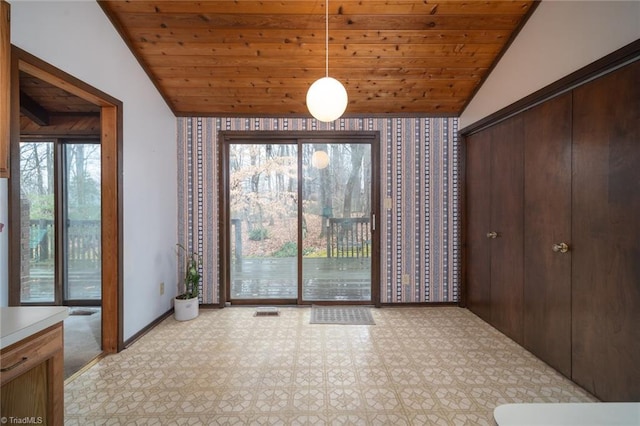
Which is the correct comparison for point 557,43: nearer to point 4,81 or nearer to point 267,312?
point 4,81

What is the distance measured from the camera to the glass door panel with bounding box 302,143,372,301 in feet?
11.8

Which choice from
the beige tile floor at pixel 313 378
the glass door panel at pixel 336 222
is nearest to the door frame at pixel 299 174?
the glass door panel at pixel 336 222

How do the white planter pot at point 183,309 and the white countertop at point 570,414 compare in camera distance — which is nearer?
the white countertop at point 570,414

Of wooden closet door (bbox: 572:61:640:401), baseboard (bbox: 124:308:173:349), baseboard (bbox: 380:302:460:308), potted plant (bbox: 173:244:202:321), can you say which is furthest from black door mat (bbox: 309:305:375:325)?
wooden closet door (bbox: 572:61:640:401)

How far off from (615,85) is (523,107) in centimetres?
79

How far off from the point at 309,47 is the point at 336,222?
1959 mm

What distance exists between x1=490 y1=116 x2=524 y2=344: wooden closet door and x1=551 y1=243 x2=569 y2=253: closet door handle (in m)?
0.41

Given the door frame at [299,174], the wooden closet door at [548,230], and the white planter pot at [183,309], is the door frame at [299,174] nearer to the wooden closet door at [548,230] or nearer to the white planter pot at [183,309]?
the white planter pot at [183,309]

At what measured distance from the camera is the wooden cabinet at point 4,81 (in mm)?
1274

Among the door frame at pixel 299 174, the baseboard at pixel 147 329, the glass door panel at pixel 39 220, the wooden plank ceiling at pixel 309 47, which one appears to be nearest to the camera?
the wooden plank ceiling at pixel 309 47

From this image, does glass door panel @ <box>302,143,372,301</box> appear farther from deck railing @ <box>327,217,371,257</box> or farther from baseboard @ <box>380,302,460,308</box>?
baseboard @ <box>380,302,460,308</box>

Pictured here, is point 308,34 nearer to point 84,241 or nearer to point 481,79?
point 481,79

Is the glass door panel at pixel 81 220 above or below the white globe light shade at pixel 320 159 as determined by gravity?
below

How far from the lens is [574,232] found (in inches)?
78.7
